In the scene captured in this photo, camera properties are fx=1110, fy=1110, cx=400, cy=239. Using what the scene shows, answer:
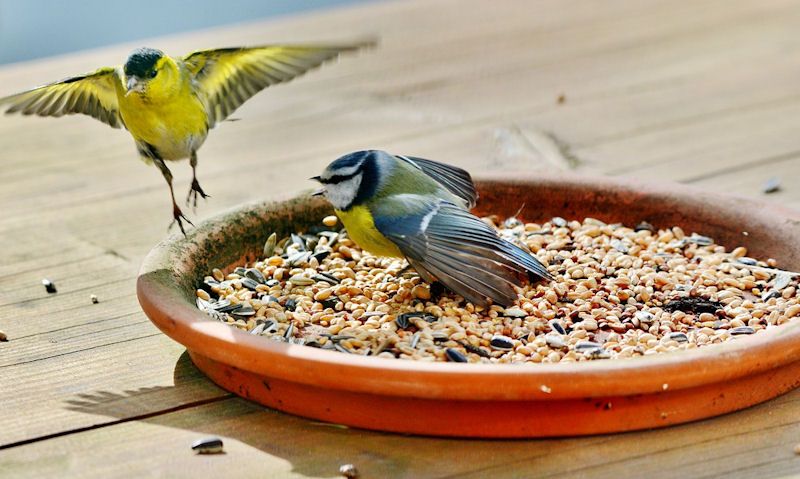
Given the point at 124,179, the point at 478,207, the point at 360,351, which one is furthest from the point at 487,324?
the point at 124,179

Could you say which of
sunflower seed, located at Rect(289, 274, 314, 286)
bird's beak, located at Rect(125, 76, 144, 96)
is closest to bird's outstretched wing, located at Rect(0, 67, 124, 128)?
bird's beak, located at Rect(125, 76, 144, 96)

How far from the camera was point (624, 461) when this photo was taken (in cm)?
179

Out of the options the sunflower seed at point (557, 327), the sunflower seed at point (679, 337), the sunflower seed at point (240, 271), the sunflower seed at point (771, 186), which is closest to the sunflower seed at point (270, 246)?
the sunflower seed at point (240, 271)

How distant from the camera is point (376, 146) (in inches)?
141

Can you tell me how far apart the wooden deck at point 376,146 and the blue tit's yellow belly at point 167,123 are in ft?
0.97

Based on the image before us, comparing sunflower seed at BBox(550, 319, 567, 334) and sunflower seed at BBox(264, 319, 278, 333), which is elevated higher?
sunflower seed at BBox(264, 319, 278, 333)

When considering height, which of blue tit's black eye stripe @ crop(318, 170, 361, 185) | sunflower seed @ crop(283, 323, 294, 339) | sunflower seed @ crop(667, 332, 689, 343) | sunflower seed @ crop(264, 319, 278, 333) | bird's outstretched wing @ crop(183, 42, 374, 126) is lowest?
sunflower seed @ crop(667, 332, 689, 343)

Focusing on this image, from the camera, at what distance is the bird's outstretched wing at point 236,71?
2.48 metres

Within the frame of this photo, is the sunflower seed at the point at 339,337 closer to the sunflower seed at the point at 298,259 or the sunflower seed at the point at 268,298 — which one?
the sunflower seed at the point at 268,298

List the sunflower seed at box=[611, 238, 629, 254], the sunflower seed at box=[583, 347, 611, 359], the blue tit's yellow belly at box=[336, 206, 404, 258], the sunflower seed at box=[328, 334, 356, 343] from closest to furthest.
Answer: the sunflower seed at box=[583, 347, 611, 359] < the sunflower seed at box=[328, 334, 356, 343] < the blue tit's yellow belly at box=[336, 206, 404, 258] < the sunflower seed at box=[611, 238, 629, 254]

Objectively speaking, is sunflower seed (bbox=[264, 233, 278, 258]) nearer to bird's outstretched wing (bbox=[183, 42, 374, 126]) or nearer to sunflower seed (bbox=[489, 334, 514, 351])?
bird's outstretched wing (bbox=[183, 42, 374, 126])

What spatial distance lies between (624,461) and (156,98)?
1.26 meters

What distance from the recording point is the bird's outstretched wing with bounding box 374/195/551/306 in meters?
2.13

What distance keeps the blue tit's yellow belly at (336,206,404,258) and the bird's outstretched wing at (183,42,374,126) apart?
407mm
